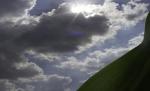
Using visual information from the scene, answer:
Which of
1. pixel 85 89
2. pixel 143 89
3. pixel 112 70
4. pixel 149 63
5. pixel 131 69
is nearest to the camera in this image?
pixel 143 89

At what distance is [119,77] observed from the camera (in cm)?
470

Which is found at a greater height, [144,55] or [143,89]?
[144,55]

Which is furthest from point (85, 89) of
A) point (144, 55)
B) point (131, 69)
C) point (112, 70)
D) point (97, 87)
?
point (144, 55)

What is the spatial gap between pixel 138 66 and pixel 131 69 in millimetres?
219

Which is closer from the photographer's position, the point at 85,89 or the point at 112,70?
the point at 112,70

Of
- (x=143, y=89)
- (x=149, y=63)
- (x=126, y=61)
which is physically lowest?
(x=143, y=89)

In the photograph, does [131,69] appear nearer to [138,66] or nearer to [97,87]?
[138,66]

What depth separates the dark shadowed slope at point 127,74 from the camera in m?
4.07

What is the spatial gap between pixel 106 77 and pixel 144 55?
0.83 m

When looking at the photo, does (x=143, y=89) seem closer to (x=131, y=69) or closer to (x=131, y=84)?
(x=131, y=84)

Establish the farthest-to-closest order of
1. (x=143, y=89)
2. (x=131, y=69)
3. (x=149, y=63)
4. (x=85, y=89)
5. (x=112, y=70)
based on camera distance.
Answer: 1. (x=85, y=89)
2. (x=112, y=70)
3. (x=131, y=69)
4. (x=149, y=63)
5. (x=143, y=89)

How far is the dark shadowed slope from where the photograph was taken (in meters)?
4.07

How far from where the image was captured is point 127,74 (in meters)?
4.54

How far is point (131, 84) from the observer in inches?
166
